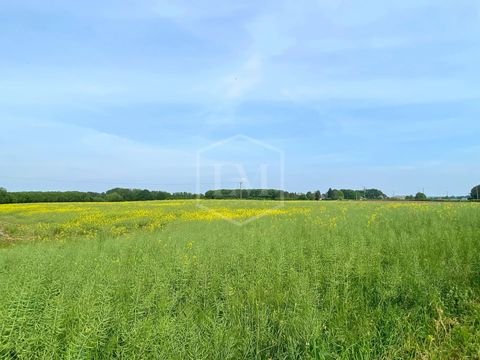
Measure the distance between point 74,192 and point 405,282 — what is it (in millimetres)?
73327

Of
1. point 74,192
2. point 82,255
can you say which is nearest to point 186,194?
point 74,192

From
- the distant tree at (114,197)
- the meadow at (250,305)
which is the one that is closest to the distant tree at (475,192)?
the distant tree at (114,197)

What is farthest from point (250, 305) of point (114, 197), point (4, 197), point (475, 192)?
point (475, 192)

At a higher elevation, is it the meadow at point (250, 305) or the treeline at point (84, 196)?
the treeline at point (84, 196)

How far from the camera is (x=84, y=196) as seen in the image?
226ft

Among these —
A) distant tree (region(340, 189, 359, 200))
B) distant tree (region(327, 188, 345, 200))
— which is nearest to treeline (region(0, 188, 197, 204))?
distant tree (region(327, 188, 345, 200))

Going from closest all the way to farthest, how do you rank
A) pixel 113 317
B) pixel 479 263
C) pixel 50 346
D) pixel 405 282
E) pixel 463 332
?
pixel 50 346 → pixel 113 317 → pixel 463 332 → pixel 405 282 → pixel 479 263

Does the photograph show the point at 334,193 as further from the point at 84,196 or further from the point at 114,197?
the point at 84,196

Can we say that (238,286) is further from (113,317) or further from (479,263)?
(479,263)

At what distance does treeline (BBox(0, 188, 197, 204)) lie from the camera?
6122 centimetres

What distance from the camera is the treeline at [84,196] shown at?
61.2 meters

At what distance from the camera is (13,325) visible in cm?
284

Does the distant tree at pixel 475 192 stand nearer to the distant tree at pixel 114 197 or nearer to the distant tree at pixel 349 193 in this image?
the distant tree at pixel 349 193

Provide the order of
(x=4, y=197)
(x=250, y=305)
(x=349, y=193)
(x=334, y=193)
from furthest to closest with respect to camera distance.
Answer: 1. (x=349, y=193)
2. (x=334, y=193)
3. (x=4, y=197)
4. (x=250, y=305)
